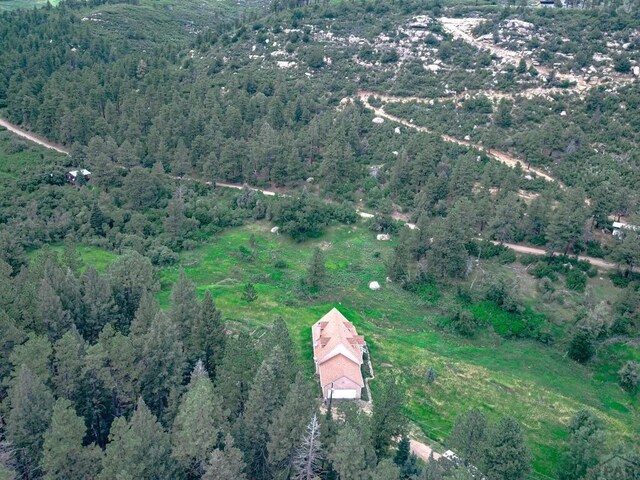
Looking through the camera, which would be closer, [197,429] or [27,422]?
[27,422]

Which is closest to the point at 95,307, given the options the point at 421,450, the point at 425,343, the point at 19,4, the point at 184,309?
the point at 184,309

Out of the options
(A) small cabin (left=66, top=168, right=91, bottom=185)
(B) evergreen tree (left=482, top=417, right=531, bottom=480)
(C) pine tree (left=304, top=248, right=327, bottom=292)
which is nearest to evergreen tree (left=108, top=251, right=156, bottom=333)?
(C) pine tree (left=304, top=248, right=327, bottom=292)

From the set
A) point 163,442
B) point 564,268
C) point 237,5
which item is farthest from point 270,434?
point 237,5

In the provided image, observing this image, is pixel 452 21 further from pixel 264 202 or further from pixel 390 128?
pixel 264 202

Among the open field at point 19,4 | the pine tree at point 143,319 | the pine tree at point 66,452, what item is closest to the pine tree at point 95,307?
the pine tree at point 143,319

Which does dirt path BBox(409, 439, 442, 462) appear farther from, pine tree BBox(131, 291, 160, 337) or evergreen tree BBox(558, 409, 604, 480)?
pine tree BBox(131, 291, 160, 337)

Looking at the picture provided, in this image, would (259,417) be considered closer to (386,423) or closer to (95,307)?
(386,423)
